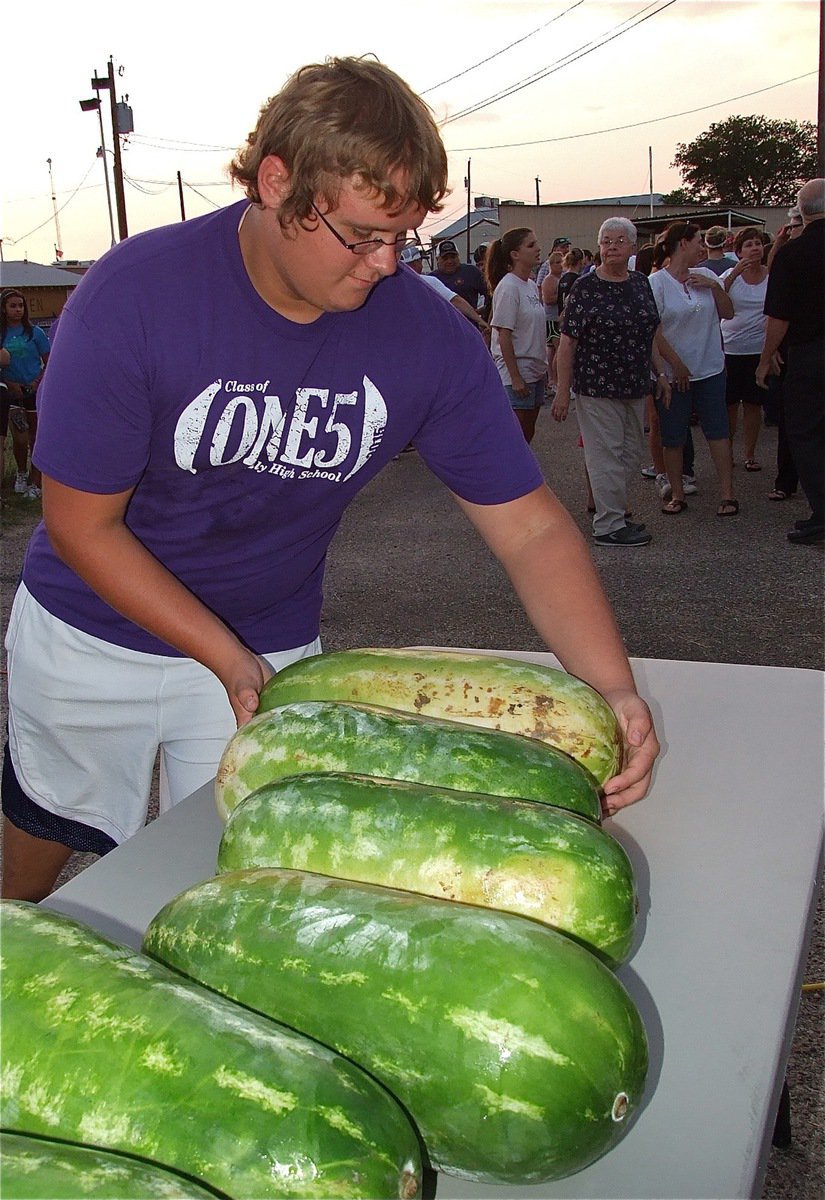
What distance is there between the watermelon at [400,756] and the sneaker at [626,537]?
20.7 feet

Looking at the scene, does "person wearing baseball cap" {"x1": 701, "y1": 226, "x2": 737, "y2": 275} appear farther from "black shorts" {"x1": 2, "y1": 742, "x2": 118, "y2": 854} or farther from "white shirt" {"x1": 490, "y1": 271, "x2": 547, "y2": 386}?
"black shorts" {"x1": 2, "y1": 742, "x2": 118, "y2": 854}

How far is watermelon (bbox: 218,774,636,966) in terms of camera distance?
1.23m

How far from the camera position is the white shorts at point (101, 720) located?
2.25m

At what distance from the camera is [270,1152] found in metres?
0.88

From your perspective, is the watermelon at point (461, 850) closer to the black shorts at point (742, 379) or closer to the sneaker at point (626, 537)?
the sneaker at point (626, 537)

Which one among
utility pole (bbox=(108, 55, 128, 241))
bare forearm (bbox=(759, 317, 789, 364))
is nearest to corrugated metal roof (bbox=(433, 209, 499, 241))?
utility pole (bbox=(108, 55, 128, 241))

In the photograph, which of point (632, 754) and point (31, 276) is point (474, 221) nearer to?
point (31, 276)

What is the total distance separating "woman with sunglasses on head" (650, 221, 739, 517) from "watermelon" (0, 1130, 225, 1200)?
7.59 metres

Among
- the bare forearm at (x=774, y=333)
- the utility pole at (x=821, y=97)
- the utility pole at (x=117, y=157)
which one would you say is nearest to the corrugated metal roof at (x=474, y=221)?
the utility pole at (x=117, y=157)

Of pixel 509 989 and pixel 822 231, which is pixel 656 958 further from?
pixel 822 231

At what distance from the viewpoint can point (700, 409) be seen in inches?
319

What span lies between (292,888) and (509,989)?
27cm

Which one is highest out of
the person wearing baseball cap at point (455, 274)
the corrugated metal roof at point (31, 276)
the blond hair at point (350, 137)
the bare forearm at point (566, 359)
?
the corrugated metal roof at point (31, 276)

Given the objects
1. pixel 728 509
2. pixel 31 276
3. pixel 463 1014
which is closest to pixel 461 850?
pixel 463 1014
